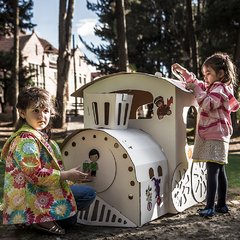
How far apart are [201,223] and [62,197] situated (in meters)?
1.34

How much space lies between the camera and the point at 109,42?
3150cm

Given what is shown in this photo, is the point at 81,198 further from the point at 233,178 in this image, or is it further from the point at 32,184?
the point at 233,178

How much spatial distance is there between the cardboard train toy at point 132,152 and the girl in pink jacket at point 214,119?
24 cm

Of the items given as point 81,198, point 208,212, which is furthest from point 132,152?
point 208,212

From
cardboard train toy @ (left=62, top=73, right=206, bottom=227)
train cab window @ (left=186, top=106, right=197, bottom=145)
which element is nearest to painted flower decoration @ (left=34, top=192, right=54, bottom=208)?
cardboard train toy @ (left=62, top=73, right=206, bottom=227)

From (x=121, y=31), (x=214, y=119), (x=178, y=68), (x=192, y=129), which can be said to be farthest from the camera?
(x=192, y=129)

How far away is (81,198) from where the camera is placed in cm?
366

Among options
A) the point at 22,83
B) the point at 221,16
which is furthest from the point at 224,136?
the point at 22,83

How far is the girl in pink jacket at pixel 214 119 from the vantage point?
158 inches

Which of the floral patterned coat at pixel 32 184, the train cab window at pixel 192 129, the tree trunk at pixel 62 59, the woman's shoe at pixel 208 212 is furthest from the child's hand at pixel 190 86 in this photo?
the tree trunk at pixel 62 59

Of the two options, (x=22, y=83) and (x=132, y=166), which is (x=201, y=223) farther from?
(x=22, y=83)

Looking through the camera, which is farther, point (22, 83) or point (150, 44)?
point (150, 44)

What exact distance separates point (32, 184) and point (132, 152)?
36.0 inches

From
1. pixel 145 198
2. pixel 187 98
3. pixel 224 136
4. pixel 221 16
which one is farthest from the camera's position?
pixel 221 16
